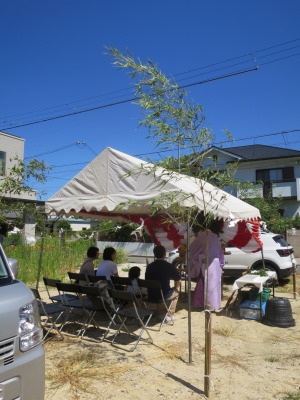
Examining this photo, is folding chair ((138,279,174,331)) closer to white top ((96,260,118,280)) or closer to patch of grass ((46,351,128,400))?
white top ((96,260,118,280))

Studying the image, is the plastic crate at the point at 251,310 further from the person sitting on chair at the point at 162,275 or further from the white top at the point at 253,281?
the person sitting on chair at the point at 162,275

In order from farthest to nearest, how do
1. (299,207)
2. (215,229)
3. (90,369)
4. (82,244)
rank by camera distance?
1. (299,207)
2. (82,244)
3. (215,229)
4. (90,369)

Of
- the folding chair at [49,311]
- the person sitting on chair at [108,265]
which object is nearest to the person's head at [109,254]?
the person sitting on chair at [108,265]

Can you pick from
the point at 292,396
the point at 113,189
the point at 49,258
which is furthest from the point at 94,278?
the point at 49,258

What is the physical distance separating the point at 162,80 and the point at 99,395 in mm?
3055

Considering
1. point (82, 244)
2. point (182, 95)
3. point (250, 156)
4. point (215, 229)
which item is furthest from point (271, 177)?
point (182, 95)

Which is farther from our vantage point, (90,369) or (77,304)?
(77,304)

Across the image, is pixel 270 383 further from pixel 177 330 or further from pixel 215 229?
pixel 215 229

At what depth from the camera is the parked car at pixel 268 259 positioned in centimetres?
1010

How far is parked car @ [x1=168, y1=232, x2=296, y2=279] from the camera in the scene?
10102 millimetres

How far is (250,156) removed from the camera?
2958 centimetres

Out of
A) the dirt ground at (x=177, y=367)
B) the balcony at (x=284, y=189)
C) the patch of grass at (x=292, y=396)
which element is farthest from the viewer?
the balcony at (x=284, y=189)

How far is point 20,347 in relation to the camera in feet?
8.27

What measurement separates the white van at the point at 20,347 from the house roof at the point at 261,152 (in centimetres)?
2466
